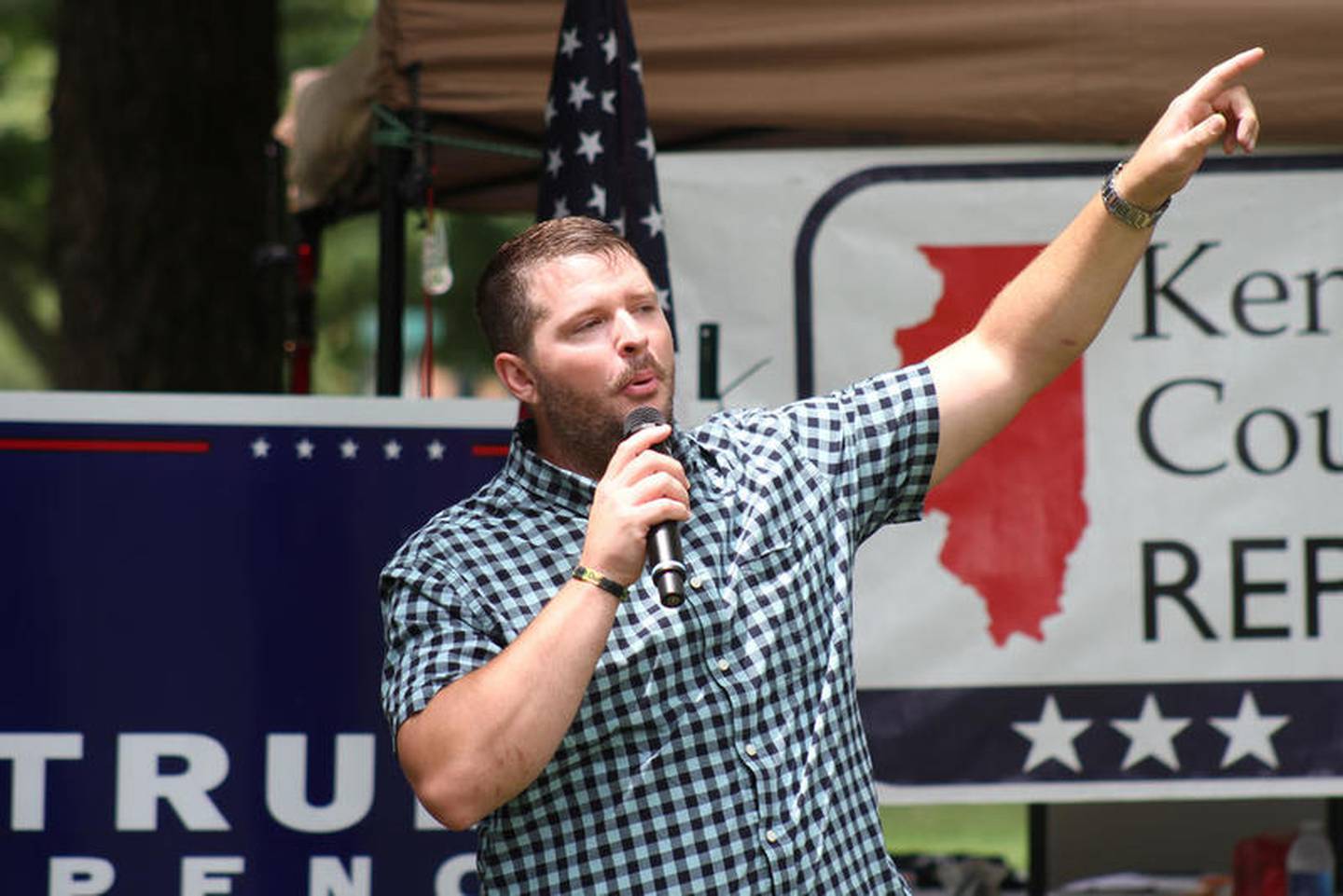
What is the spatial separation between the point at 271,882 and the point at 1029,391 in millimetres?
1690

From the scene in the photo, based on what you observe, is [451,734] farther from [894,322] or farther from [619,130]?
[894,322]

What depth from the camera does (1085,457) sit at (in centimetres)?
427

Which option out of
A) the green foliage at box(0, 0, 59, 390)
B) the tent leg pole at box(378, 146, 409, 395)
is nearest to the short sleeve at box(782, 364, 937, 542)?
the tent leg pole at box(378, 146, 409, 395)

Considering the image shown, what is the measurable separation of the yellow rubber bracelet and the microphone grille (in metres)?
0.24

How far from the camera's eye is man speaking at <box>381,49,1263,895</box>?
228 centimetres

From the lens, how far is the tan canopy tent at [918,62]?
4.10m

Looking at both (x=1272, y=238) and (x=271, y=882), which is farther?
(x=1272, y=238)

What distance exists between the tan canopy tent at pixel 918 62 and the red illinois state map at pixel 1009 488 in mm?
351

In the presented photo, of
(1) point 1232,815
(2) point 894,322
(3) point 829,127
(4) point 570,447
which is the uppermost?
(3) point 829,127

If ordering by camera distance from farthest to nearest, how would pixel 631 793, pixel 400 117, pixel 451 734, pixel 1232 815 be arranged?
pixel 1232 815 → pixel 400 117 → pixel 631 793 → pixel 451 734

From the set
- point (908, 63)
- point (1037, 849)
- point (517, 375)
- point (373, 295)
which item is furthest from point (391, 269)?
point (373, 295)

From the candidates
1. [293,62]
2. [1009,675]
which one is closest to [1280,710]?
[1009,675]

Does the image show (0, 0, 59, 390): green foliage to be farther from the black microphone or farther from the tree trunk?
the black microphone

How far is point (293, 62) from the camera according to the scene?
14.5 metres
